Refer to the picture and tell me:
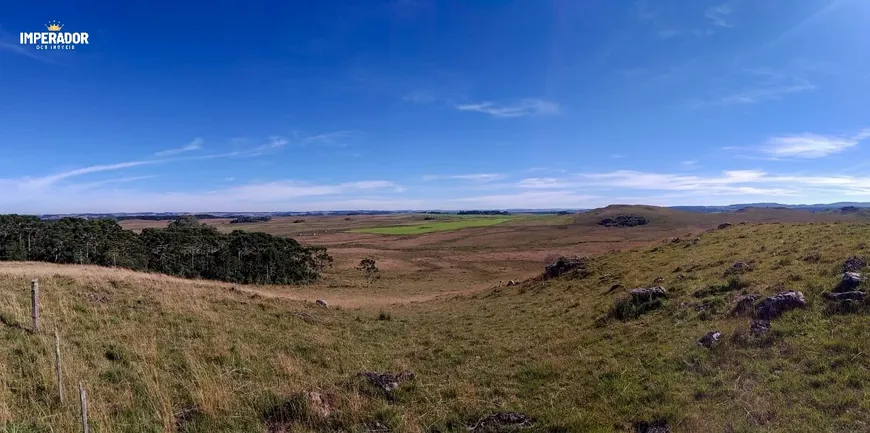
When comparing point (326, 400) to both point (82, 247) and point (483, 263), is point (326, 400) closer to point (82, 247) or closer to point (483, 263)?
point (82, 247)

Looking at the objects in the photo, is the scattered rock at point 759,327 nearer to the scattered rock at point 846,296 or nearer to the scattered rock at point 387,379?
the scattered rock at point 846,296

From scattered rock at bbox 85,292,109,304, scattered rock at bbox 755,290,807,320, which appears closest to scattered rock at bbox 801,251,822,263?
scattered rock at bbox 755,290,807,320

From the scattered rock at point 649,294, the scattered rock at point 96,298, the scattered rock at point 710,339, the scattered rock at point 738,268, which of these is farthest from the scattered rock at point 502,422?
the scattered rock at point 96,298

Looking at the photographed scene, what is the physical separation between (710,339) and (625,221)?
520 feet

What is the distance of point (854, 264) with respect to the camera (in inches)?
463

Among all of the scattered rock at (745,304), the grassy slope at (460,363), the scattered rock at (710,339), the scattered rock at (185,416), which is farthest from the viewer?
the scattered rock at (745,304)

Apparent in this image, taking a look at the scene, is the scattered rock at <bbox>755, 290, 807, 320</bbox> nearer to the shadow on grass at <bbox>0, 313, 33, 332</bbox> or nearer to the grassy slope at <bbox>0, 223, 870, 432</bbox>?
the grassy slope at <bbox>0, 223, 870, 432</bbox>

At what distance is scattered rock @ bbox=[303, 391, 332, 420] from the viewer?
6.50 meters

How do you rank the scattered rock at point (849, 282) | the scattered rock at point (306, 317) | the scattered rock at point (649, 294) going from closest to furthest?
the scattered rock at point (849, 282)
the scattered rock at point (649, 294)
the scattered rock at point (306, 317)

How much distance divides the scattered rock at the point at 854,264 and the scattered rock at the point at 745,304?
104 inches

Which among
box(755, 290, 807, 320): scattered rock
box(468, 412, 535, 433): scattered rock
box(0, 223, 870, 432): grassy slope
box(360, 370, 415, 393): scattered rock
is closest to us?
box(0, 223, 870, 432): grassy slope

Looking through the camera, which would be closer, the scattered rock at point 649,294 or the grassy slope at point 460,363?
the grassy slope at point 460,363

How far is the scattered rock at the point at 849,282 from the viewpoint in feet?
33.9

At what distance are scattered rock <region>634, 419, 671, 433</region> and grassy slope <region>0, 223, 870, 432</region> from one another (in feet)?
0.48
